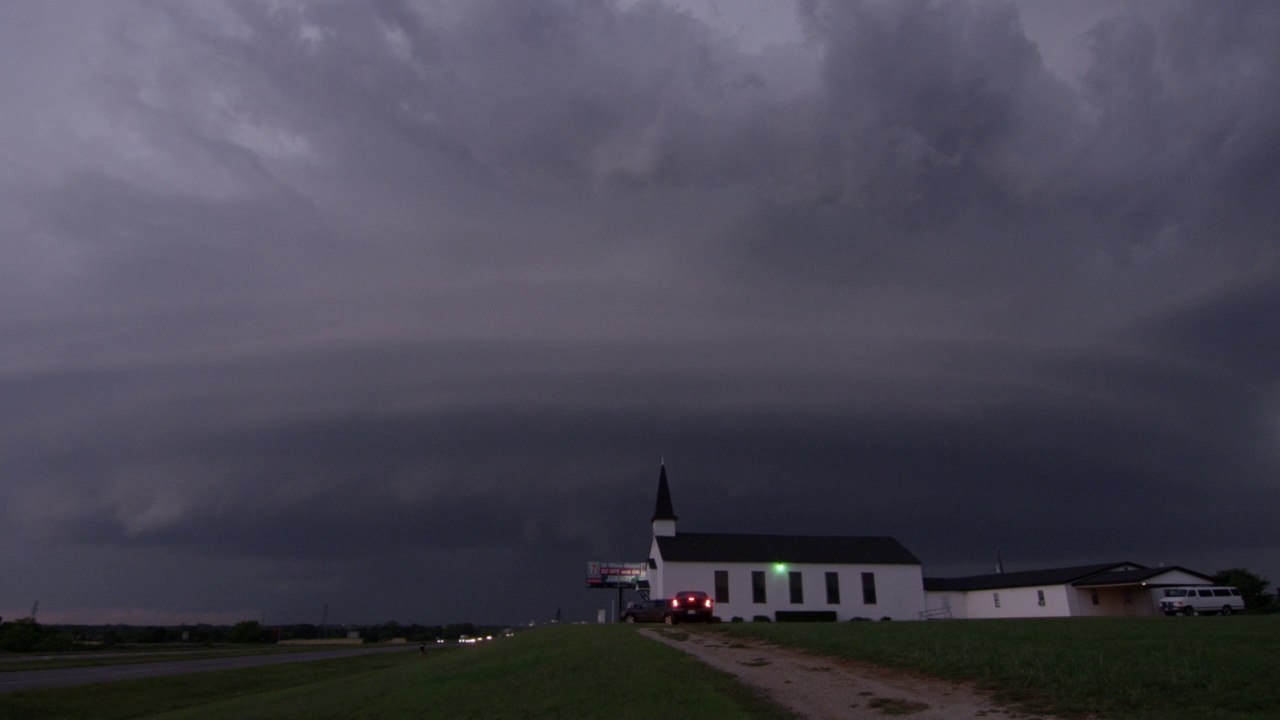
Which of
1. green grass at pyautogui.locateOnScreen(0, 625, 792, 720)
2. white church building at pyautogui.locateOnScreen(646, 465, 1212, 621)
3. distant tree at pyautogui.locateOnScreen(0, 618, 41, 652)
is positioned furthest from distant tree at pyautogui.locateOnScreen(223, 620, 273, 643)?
green grass at pyautogui.locateOnScreen(0, 625, 792, 720)

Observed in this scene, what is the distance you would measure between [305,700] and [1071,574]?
190 ft

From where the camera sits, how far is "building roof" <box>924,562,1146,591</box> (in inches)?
2534

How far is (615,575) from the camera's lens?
76.9 m

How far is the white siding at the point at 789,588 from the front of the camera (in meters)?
67.6

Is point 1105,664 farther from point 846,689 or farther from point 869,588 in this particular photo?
point 869,588

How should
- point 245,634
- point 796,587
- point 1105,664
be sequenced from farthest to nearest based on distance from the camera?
point 245,634, point 796,587, point 1105,664

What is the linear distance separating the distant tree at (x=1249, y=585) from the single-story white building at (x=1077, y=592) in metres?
6.70

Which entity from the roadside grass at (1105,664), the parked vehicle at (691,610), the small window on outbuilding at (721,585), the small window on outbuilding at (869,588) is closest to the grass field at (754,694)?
the roadside grass at (1105,664)

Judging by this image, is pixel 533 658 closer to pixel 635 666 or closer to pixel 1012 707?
pixel 635 666

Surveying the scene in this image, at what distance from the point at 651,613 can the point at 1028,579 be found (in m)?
37.9

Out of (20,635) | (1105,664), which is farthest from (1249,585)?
(20,635)

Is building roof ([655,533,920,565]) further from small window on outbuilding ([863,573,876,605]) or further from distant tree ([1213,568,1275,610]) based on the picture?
distant tree ([1213,568,1275,610])

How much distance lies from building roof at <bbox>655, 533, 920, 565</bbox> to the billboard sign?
609 cm

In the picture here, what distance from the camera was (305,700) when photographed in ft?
101
